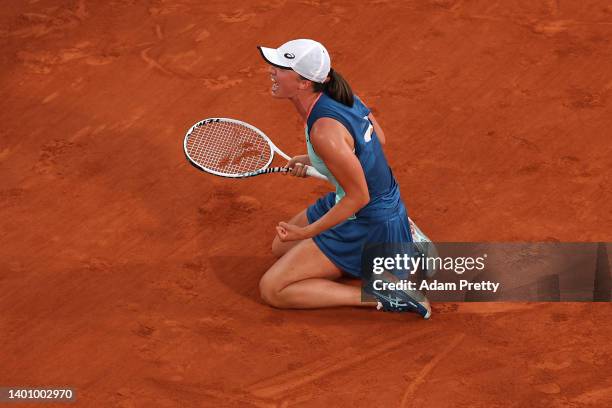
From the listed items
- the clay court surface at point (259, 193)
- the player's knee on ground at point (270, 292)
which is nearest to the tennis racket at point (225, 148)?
the clay court surface at point (259, 193)

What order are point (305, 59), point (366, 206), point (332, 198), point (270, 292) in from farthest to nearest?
point (332, 198), point (270, 292), point (366, 206), point (305, 59)

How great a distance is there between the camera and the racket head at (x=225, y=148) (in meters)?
7.04

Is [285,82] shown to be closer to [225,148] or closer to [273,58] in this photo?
[273,58]

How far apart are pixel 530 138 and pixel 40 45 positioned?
13.0 ft

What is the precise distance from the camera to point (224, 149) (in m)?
7.17

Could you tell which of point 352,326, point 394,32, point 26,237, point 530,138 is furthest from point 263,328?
point 394,32

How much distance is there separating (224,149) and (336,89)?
1.36 metres

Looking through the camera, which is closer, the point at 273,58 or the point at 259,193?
the point at 273,58

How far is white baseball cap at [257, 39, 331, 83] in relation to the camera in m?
5.89

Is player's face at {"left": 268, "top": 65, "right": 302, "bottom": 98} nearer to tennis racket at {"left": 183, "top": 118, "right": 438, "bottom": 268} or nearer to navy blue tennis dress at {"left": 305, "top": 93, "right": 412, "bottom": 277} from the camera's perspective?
navy blue tennis dress at {"left": 305, "top": 93, "right": 412, "bottom": 277}

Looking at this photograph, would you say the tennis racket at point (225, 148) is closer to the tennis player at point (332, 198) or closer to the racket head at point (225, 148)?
the racket head at point (225, 148)

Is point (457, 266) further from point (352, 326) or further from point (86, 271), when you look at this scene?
point (86, 271)

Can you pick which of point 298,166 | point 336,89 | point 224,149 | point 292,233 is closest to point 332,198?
point 298,166

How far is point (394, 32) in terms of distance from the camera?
8.98 m
